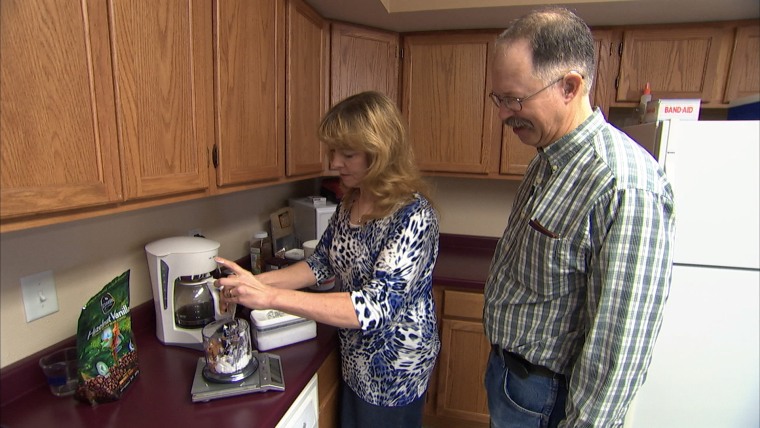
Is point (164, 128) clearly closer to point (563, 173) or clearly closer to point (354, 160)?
point (354, 160)

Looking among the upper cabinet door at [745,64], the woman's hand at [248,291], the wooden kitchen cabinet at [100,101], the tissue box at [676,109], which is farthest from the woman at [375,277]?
the upper cabinet door at [745,64]

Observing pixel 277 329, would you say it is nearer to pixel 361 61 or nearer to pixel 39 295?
pixel 39 295

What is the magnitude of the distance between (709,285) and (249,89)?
185cm

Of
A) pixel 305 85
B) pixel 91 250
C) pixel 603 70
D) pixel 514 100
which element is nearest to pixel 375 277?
pixel 514 100

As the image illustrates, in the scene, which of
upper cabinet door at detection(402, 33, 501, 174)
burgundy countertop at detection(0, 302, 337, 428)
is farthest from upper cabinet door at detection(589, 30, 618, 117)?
burgundy countertop at detection(0, 302, 337, 428)

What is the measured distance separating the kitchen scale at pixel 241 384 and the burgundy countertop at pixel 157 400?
1 cm

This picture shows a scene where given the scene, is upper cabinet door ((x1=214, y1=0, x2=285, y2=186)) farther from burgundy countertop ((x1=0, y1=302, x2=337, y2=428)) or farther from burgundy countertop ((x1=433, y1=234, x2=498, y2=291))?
burgundy countertop ((x1=433, y1=234, x2=498, y2=291))

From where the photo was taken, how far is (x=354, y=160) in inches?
43.1

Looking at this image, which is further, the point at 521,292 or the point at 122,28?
the point at 521,292

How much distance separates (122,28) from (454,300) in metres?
1.64

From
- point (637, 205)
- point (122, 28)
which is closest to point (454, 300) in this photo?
point (637, 205)

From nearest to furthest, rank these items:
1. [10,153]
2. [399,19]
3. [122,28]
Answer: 1. [10,153]
2. [122,28]
3. [399,19]

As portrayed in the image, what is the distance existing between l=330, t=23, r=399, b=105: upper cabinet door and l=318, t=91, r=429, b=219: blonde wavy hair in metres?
0.89

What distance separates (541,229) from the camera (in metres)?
0.89
